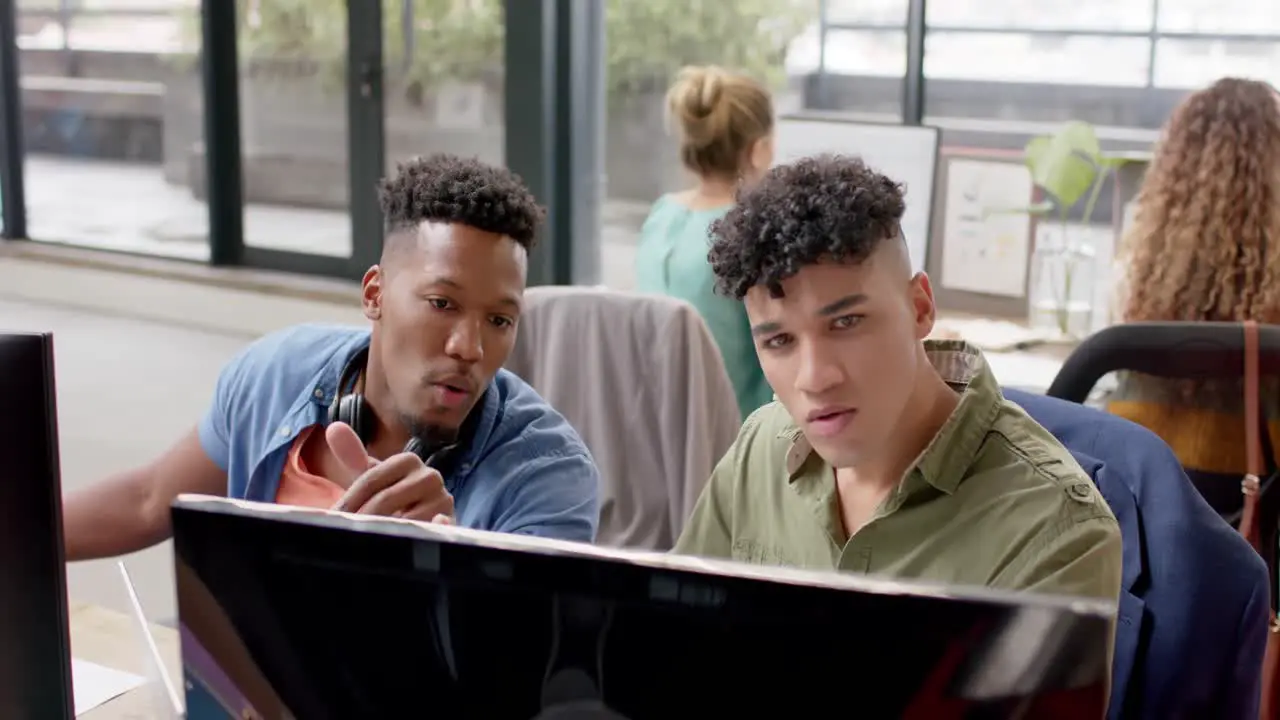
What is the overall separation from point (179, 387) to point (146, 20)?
5.59 ft

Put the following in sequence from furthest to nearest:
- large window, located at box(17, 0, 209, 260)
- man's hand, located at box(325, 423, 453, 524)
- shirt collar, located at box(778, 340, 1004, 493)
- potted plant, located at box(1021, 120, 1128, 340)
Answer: large window, located at box(17, 0, 209, 260), potted plant, located at box(1021, 120, 1128, 340), shirt collar, located at box(778, 340, 1004, 493), man's hand, located at box(325, 423, 453, 524)

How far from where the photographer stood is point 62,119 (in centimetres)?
643

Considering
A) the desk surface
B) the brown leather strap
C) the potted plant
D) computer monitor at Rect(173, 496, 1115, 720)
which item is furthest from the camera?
the potted plant

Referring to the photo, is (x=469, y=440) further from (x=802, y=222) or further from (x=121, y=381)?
(x=121, y=381)

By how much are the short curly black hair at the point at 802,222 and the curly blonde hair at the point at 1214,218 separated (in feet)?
4.82

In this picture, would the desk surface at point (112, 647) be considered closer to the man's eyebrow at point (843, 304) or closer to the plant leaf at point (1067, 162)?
the man's eyebrow at point (843, 304)

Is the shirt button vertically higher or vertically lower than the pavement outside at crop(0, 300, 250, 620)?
higher

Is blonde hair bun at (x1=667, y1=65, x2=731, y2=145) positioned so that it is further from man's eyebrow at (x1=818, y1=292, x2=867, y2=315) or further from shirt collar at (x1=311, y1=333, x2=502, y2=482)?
man's eyebrow at (x1=818, y1=292, x2=867, y2=315)

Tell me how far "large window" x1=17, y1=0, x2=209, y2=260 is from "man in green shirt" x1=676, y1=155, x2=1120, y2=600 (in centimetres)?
477

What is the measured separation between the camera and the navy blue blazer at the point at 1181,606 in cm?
128

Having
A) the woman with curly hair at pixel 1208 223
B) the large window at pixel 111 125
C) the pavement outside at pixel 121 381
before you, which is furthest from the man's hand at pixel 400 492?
the large window at pixel 111 125

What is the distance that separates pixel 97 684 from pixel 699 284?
1.73 metres

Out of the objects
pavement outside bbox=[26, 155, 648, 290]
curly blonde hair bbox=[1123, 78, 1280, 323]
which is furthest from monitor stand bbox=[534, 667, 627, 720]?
pavement outside bbox=[26, 155, 648, 290]

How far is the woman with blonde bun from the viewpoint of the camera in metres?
2.98
